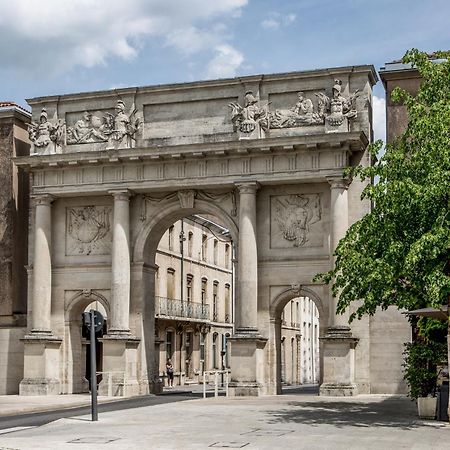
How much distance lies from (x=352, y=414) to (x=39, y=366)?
15.9 meters

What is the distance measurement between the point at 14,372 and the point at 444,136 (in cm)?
2353

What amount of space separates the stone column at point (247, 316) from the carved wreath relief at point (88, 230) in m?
5.97

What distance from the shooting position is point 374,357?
3344cm

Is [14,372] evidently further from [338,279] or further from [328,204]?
[338,279]

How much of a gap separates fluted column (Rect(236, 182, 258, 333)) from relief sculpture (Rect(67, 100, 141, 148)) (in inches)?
197

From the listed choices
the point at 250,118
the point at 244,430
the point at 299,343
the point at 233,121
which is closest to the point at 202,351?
the point at 299,343

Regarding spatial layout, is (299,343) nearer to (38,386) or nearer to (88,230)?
(88,230)

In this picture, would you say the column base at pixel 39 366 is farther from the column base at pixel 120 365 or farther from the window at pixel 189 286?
the window at pixel 189 286

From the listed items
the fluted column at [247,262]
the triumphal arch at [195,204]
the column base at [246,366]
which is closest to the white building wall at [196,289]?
the triumphal arch at [195,204]

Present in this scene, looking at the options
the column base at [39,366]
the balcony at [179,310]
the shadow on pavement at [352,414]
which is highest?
the balcony at [179,310]

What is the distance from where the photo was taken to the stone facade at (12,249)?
37.9 meters

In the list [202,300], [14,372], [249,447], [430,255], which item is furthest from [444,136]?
[202,300]

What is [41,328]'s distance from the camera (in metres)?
36.2

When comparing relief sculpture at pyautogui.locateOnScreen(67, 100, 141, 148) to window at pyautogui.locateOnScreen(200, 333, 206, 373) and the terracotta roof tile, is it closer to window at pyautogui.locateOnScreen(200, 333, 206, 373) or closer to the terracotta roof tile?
the terracotta roof tile
